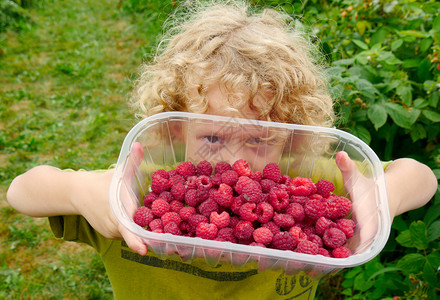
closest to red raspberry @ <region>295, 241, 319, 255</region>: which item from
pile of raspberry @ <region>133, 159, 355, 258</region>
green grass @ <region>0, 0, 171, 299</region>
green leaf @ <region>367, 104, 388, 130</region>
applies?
pile of raspberry @ <region>133, 159, 355, 258</region>

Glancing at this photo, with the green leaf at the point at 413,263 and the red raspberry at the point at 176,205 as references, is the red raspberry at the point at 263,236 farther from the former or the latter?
the green leaf at the point at 413,263

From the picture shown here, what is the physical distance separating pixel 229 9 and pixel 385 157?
0.77 meters

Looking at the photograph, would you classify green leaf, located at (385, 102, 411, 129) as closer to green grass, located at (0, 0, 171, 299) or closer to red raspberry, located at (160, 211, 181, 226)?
red raspberry, located at (160, 211, 181, 226)

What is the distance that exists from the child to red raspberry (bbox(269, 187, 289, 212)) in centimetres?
15

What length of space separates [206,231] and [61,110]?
2.29 metres

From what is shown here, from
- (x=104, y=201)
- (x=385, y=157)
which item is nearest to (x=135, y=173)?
(x=104, y=201)

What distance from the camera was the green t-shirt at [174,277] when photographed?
38.0 inches

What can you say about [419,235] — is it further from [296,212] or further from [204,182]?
[204,182]

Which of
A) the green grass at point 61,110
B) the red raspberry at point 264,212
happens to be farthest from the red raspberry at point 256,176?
the green grass at point 61,110

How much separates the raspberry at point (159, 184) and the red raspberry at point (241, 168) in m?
0.17

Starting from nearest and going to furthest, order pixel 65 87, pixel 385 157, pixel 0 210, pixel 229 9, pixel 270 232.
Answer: pixel 270 232
pixel 229 9
pixel 385 157
pixel 0 210
pixel 65 87

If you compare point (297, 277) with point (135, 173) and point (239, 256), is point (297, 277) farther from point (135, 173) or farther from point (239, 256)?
point (135, 173)

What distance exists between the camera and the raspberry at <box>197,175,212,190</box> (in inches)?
37.0

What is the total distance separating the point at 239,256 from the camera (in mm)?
709
